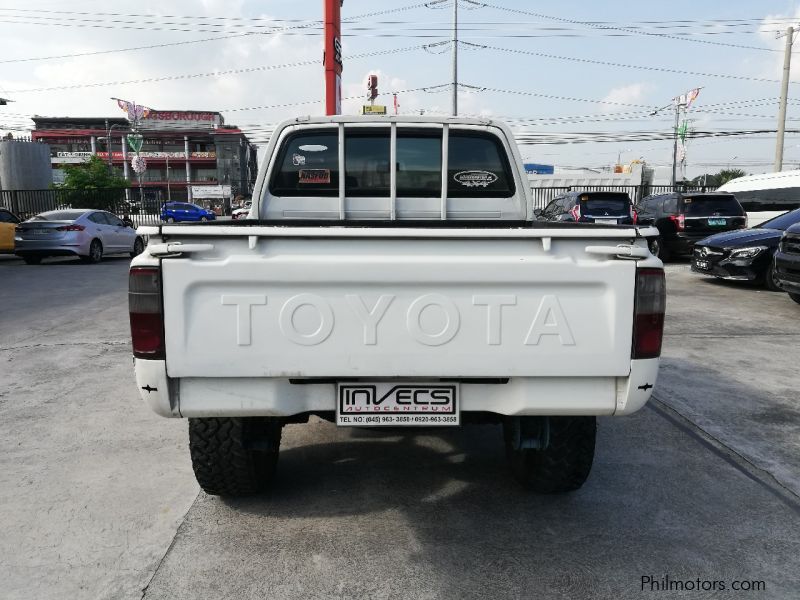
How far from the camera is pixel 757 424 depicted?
4.46 metres

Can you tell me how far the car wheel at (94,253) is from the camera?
15.9 meters

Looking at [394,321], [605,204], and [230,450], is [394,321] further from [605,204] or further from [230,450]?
[605,204]

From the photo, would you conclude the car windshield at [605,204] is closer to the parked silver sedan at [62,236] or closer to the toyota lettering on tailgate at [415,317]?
the parked silver sedan at [62,236]

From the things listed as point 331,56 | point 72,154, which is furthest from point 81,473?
point 72,154

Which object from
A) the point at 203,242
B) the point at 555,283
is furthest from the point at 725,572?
the point at 203,242

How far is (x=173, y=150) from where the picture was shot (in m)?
86.3

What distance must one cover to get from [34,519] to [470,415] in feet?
7.29

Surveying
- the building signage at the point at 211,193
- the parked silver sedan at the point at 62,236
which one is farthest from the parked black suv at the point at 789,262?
the building signage at the point at 211,193

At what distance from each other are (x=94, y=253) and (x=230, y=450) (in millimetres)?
14893

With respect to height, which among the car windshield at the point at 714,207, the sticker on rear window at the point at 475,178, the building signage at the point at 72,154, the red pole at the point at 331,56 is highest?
the building signage at the point at 72,154

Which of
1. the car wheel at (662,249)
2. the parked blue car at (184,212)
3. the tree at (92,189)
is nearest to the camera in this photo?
the car wheel at (662,249)

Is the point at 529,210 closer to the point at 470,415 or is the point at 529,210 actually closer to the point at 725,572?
the point at 470,415

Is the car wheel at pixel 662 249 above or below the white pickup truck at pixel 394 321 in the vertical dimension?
below

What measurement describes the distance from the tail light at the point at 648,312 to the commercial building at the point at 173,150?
84.3 m
